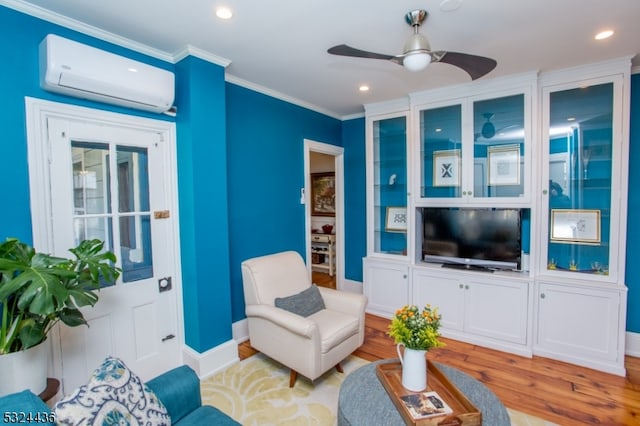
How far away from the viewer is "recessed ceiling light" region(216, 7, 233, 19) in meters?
1.91

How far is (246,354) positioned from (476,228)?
2593 mm

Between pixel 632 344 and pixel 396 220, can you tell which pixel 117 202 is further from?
pixel 632 344

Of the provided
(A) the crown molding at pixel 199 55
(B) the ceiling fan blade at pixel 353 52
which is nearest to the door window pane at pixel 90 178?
(A) the crown molding at pixel 199 55

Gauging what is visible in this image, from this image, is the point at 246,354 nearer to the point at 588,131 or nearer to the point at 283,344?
the point at 283,344

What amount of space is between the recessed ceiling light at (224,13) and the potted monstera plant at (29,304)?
1.67m

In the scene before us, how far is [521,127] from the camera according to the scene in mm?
2973

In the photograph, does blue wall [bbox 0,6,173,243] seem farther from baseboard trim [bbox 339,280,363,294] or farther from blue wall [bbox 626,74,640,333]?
blue wall [bbox 626,74,640,333]

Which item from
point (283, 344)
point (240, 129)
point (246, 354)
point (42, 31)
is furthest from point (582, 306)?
point (42, 31)

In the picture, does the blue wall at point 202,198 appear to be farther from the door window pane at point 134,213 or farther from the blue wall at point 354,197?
the blue wall at point 354,197

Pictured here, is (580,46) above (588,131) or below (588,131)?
above

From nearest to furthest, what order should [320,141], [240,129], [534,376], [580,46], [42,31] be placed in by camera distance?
[42,31]
[580,46]
[534,376]
[240,129]
[320,141]

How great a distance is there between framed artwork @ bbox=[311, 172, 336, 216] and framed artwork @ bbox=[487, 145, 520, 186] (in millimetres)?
3152

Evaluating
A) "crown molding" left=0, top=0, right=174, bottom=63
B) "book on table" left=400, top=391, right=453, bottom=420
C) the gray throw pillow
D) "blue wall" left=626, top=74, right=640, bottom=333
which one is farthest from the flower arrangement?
"crown molding" left=0, top=0, right=174, bottom=63

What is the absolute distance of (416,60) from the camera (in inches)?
67.9
